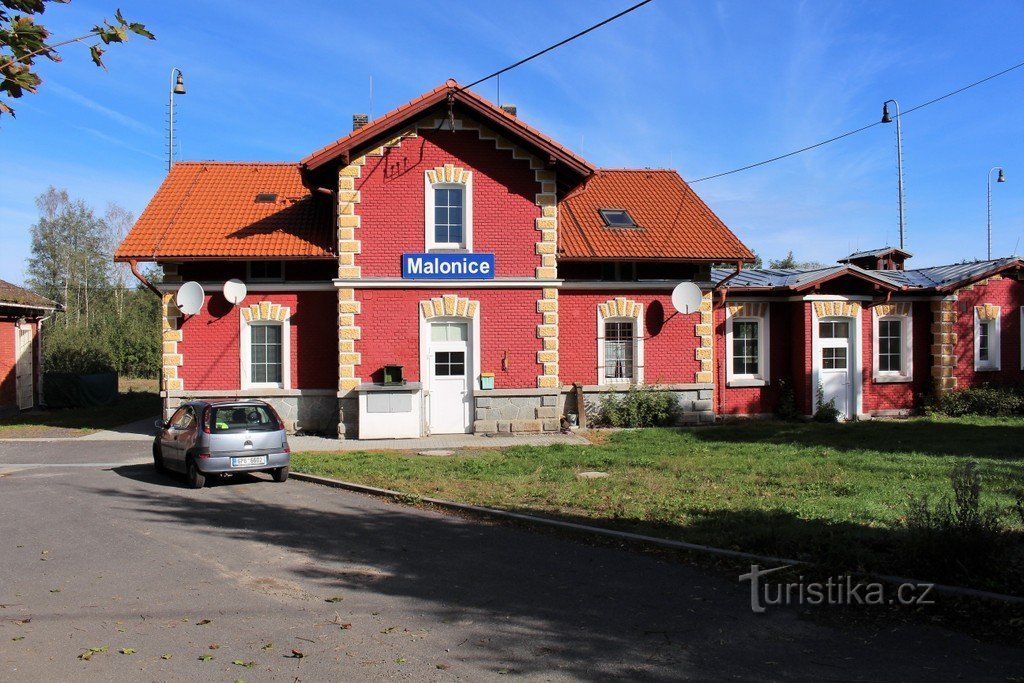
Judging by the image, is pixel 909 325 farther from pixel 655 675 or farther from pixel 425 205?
pixel 655 675

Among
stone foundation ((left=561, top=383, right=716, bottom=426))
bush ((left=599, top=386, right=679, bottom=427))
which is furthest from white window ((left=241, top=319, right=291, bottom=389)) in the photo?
bush ((left=599, top=386, right=679, bottom=427))

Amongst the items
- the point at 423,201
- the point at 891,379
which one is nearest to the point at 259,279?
the point at 423,201

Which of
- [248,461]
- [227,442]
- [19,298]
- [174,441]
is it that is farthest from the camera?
[19,298]

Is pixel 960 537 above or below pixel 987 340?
below

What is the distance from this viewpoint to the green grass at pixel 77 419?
2017 centimetres

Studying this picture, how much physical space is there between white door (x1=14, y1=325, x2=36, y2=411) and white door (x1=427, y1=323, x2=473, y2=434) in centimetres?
1622

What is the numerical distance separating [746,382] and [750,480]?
31.1 feet

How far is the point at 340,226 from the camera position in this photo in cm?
1772

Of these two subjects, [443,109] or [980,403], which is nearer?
[443,109]

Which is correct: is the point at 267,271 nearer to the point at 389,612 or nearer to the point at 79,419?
the point at 79,419

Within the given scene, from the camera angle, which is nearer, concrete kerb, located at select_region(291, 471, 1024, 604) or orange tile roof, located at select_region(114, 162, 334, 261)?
concrete kerb, located at select_region(291, 471, 1024, 604)

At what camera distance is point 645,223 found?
21.0m

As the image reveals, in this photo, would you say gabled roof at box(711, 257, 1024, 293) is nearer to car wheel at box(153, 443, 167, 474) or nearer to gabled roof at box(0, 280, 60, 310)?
car wheel at box(153, 443, 167, 474)

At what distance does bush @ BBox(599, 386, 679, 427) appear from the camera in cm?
1920
